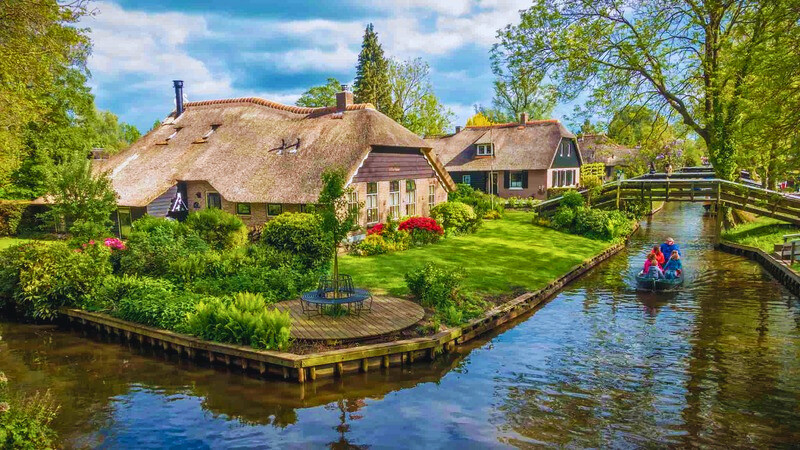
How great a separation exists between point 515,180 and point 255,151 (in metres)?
26.3

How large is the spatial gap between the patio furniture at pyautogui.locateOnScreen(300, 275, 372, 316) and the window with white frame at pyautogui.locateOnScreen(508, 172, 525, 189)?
3382 cm

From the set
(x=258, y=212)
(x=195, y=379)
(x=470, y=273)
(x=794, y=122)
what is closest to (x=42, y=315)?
(x=195, y=379)

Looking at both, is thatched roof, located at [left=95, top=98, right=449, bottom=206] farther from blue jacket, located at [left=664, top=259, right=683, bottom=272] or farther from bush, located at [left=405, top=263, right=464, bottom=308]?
blue jacket, located at [left=664, top=259, right=683, bottom=272]

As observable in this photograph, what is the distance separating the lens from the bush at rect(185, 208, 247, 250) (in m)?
21.0

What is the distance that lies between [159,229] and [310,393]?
11181mm

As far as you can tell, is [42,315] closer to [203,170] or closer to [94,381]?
[94,381]

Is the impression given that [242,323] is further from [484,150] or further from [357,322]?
[484,150]

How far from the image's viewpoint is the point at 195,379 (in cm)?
1205

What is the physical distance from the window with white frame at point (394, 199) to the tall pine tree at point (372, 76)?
26.8 metres

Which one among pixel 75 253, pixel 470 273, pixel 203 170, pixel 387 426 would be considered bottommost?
pixel 387 426

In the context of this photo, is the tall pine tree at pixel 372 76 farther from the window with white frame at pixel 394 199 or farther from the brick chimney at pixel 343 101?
the window with white frame at pixel 394 199

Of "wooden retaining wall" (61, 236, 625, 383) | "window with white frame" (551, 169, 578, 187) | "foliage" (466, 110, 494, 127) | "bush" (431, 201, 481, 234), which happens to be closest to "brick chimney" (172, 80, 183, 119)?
"bush" (431, 201, 481, 234)

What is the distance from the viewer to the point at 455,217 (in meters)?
28.6

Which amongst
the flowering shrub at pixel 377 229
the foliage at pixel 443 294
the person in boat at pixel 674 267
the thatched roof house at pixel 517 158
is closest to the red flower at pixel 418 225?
the flowering shrub at pixel 377 229
